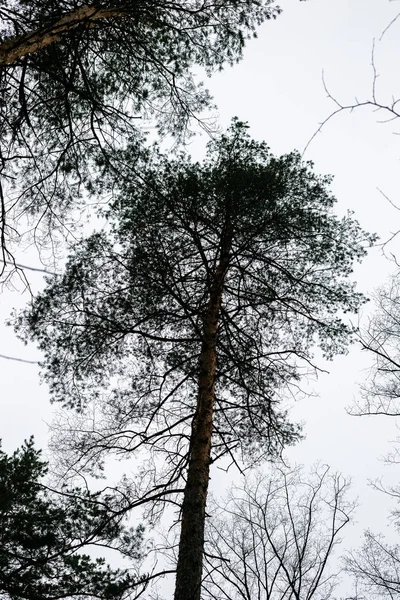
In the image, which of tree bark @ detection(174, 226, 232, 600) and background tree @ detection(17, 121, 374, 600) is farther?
A: background tree @ detection(17, 121, 374, 600)

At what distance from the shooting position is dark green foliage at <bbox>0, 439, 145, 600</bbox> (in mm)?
4836

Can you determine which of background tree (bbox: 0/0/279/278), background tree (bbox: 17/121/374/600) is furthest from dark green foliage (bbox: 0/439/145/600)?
background tree (bbox: 0/0/279/278)

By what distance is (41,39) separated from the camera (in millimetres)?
3352

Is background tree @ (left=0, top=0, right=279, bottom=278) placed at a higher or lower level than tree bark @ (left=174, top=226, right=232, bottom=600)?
higher

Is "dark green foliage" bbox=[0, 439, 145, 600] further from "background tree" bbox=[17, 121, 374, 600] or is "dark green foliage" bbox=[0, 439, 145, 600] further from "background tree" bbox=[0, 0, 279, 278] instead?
"background tree" bbox=[0, 0, 279, 278]

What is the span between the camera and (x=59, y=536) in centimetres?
524

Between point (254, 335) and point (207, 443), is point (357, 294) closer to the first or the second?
point (254, 335)

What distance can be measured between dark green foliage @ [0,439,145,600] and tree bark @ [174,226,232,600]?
1.03 m

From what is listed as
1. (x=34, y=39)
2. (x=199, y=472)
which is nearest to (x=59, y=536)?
Answer: (x=199, y=472)

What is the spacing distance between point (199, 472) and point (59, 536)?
2.24m

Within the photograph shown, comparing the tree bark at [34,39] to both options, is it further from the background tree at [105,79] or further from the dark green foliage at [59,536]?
the dark green foliage at [59,536]

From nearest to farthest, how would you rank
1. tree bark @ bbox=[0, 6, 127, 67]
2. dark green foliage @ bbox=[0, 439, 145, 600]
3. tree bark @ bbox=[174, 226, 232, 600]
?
tree bark @ bbox=[0, 6, 127, 67] → tree bark @ bbox=[174, 226, 232, 600] → dark green foliage @ bbox=[0, 439, 145, 600]

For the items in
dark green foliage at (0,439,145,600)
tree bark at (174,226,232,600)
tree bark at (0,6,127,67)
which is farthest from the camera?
dark green foliage at (0,439,145,600)

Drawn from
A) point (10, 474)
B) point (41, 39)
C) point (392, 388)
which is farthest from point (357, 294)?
point (10, 474)
